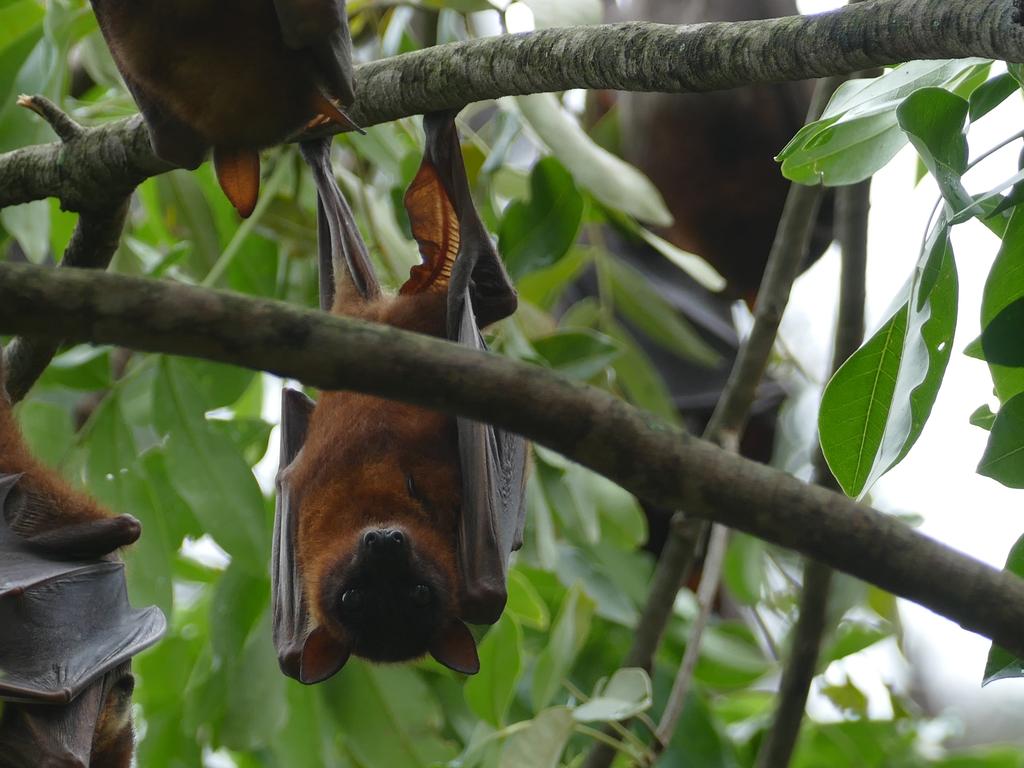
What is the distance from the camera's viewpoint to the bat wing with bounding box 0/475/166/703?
227cm

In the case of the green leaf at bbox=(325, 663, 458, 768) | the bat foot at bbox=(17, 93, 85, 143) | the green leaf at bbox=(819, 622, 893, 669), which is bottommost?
the green leaf at bbox=(819, 622, 893, 669)

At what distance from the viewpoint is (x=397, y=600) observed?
2578 millimetres

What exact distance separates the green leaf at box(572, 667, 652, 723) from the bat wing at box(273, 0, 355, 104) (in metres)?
1.41

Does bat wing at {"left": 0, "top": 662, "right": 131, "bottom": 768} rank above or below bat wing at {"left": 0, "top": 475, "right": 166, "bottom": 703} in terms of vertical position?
below

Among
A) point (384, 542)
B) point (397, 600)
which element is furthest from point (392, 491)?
point (397, 600)

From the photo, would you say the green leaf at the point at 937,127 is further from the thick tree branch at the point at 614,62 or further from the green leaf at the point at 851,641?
the green leaf at the point at 851,641

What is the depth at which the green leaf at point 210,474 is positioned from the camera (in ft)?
8.61

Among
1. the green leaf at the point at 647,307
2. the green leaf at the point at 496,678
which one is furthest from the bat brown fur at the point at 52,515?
the green leaf at the point at 647,307

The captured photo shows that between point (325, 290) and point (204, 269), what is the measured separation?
845 mm

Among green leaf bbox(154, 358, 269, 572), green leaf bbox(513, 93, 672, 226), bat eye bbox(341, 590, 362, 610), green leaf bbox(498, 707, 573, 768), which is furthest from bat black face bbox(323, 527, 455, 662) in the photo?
green leaf bbox(513, 93, 672, 226)

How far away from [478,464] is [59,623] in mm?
854

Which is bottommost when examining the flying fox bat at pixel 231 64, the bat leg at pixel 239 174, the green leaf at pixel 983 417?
the green leaf at pixel 983 417

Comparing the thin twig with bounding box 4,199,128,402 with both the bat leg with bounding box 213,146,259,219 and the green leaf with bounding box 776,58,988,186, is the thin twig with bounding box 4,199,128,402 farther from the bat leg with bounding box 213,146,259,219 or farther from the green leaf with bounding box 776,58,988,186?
the green leaf with bounding box 776,58,988,186

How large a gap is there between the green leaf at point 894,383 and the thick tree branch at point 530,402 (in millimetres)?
448
